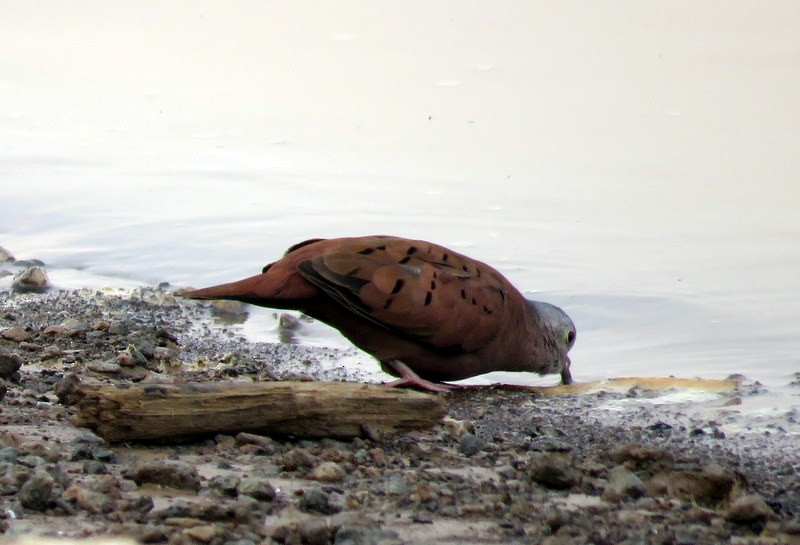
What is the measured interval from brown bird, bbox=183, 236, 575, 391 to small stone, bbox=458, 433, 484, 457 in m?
1.13

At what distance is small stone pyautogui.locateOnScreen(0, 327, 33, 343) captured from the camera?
5.93 meters

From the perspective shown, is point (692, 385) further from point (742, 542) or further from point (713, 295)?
point (742, 542)

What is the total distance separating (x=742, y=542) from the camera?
3.51m

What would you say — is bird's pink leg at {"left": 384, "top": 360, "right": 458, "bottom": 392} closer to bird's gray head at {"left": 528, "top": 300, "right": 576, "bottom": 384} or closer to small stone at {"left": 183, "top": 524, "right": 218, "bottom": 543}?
bird's gray head at {"left": 528, "top": 300, "right": 576, "bottom": 384}

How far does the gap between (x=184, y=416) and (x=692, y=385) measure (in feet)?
8.28

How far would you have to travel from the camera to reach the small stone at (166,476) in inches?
142

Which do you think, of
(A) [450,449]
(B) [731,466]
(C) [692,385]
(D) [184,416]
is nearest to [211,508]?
(D) [184,416]

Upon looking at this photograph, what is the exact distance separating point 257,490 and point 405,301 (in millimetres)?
2082

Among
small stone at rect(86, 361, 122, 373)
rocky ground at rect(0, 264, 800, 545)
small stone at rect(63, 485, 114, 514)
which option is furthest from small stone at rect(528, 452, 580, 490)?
small stone at rect(86, 361, 122, 373)

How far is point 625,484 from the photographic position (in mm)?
3906

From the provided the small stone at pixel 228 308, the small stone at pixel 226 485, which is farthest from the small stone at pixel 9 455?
the small stone at pixel 228 308

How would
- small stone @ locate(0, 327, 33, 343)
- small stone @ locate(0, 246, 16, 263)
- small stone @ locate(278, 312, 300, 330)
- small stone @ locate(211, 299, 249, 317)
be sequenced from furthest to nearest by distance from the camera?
small stone @ locate(0, 246, 16, 263) < small stone @ locate(211, 299, 249, 317) < small stone @ locate(278, 312, 300, 330) < small stone @ locate(0, 327, 33, 343)

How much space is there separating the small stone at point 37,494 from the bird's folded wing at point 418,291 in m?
2.18

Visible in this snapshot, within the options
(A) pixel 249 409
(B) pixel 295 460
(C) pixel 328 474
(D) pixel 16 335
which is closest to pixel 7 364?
(D) pixel 16 335
